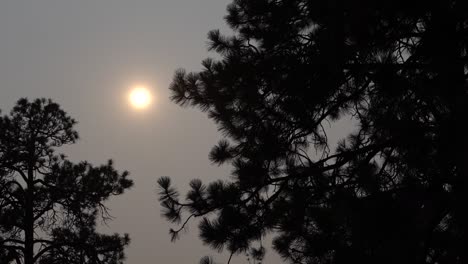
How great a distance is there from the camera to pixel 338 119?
5.92 meters

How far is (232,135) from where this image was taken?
5.56m

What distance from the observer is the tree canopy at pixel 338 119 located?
3.16m

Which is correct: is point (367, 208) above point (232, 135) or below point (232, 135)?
below

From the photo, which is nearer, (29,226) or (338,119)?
(338,119)

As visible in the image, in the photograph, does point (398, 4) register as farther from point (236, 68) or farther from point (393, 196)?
point (236, 68)

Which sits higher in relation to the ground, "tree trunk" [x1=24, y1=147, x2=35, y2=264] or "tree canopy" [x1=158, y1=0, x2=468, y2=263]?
"tree trunk" [x1=24, y1=147, x2=35, y2=264]

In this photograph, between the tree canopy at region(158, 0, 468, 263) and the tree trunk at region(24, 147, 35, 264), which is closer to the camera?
the tree canopy at region(158, 0, 468, 263)

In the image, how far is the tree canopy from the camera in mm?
3164

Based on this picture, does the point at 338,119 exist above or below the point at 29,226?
below

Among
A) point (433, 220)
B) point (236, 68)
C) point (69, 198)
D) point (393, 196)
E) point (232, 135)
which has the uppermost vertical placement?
point (69, 198)

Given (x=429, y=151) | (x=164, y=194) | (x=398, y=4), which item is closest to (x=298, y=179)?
(x=164, y=194)

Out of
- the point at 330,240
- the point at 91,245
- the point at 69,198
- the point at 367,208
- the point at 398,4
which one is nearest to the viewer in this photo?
the point at 367,208

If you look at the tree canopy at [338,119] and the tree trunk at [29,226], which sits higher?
the tree trunk at [29,226]

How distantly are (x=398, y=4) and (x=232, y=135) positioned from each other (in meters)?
2.64
